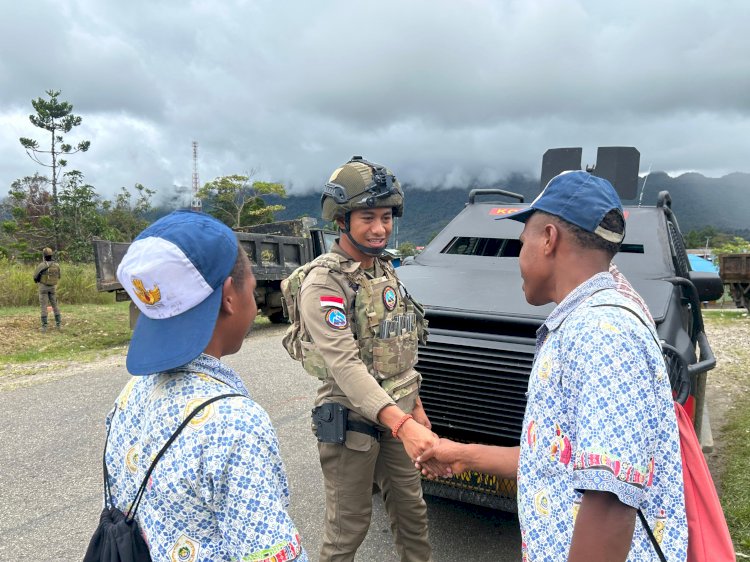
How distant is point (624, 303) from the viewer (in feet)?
4.12

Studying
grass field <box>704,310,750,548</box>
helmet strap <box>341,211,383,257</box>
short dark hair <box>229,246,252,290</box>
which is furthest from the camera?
grass field <box>704,310,750,548</box>

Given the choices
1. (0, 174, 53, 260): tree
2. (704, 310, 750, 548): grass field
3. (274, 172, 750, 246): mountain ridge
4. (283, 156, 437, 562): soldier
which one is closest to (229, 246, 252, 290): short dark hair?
(283, 156, 437, 562): soldier

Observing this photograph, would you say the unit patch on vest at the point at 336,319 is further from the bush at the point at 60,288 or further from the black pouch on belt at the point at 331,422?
the bush at the point at 60,288

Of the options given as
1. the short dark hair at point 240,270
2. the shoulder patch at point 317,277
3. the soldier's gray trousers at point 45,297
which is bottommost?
the soldier's gray trousers at point 45,297

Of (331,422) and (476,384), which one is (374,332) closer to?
(331,422)

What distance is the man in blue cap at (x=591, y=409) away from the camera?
115cm

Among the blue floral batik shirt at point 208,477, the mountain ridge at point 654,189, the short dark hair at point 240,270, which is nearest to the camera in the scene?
the blue floral batik shirt at point 208,477

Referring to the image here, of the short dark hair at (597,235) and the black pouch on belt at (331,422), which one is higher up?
the short dark hair at (597,235)

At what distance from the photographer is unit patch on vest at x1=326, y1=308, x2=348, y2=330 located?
2.20 meters

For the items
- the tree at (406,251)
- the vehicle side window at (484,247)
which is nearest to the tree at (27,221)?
the tree at (406,251)

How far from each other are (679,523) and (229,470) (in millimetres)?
1023

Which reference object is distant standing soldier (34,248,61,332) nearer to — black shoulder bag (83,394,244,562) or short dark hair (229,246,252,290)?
black shoulder bag (83,394,244,562)

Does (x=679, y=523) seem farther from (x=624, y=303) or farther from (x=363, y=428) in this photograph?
(x=363, y=428)

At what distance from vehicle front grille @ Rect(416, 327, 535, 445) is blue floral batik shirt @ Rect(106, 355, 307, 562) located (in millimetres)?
1713
